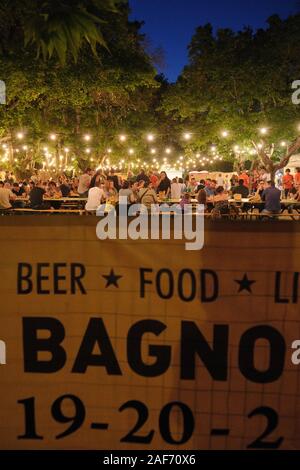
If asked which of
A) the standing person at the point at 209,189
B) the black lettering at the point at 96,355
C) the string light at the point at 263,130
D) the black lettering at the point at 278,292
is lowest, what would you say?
the black lettering at the point at 96,355

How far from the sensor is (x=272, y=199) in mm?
15281

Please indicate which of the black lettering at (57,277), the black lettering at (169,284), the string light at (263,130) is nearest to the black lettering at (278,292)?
the black lettering at (169,284)

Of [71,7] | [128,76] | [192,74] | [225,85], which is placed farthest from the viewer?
[192,74]

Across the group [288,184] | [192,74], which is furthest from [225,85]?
[288,184]

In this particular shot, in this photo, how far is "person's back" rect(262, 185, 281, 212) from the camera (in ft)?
49.8

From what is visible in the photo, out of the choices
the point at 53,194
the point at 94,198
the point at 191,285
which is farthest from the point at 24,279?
the point at 53,194

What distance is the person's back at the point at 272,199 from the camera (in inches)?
597

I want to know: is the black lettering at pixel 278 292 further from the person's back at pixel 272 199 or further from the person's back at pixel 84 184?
the person's back at pixel 84 184

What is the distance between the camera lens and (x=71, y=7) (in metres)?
2.85

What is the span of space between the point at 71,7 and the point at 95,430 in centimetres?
227

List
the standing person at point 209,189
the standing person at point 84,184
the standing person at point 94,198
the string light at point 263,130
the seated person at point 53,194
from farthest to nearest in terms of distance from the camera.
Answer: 1. the string light at point 263,130
2. the seated person at point 53,194
3. the standing person at point 84,184
4. the standing person at point 209,189
5. the standing person at point 94,198

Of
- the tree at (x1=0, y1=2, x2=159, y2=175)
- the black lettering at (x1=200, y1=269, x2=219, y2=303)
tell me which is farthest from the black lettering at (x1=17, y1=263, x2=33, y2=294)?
the tree at (x1=0, y1=2, x2=159, y2=175)

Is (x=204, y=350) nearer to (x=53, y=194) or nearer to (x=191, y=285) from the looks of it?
(x=191, y=285)

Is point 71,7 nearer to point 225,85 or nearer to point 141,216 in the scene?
point 141,216
